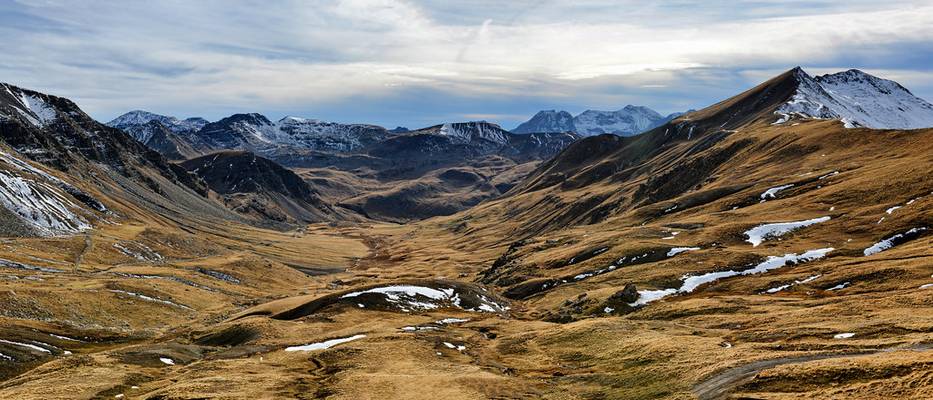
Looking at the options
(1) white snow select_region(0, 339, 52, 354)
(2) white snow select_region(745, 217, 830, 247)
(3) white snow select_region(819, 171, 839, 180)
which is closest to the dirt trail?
(1) white snow select_region(0, 339, 52, 354)

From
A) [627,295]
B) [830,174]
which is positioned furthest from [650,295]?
[830,174]

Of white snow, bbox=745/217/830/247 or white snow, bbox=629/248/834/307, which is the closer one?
white snow, bbox=629/248/834/307

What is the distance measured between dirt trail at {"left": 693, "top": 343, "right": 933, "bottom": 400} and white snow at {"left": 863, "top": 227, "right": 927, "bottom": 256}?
68.2 metres

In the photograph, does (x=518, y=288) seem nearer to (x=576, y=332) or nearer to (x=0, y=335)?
(x=576, y=332)

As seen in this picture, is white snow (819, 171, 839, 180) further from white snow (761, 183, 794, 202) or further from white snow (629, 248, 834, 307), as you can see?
white snow (629, 248, 834, 307)

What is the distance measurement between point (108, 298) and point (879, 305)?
117625mm

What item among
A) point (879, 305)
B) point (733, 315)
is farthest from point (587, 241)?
point (879, 305)

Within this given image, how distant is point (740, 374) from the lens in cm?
3966

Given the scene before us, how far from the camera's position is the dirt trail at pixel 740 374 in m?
37.5

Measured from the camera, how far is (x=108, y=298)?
353 ft

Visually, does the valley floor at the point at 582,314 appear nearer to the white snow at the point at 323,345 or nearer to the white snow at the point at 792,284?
the white snow at the point at 792,284

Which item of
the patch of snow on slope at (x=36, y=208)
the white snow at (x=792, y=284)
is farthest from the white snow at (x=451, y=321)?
Answer: the patch of snow on slope at (x=36, y=208)

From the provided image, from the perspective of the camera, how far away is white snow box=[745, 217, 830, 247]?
389 feet

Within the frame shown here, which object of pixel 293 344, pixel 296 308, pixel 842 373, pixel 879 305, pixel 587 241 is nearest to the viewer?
pixel 842 373
